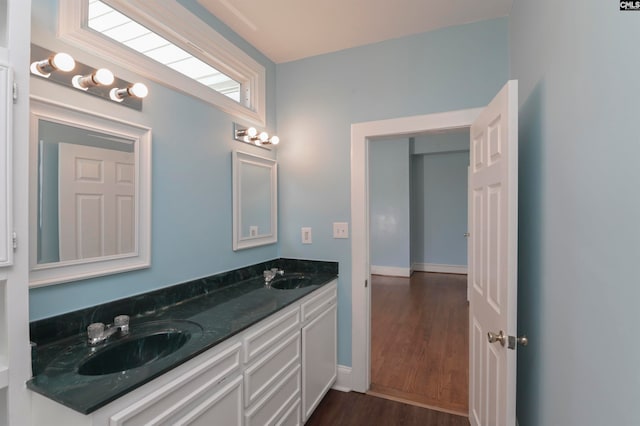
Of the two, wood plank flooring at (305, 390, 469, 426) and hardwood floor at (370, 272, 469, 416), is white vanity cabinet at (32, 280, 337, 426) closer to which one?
wood plank flooring at (305, 390, 469, 426)

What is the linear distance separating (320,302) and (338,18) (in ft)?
6.47

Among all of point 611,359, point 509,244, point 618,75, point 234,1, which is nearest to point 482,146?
point 509,244

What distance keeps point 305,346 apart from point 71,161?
1579 mm

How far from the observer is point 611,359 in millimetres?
759

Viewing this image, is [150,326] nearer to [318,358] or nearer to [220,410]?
[220,410]

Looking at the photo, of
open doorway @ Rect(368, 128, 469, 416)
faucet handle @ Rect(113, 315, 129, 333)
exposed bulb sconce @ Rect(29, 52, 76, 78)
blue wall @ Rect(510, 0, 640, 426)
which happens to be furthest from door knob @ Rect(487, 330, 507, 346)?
open doorway @ Rect(368, 128, 469, 416)

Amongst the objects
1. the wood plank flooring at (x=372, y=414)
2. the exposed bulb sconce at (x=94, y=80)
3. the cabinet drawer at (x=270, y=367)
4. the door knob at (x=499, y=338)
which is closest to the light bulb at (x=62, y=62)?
the exposed bulb sconce at (x=94, y=80)

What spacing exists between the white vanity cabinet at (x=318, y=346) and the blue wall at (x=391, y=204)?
12.5 ft

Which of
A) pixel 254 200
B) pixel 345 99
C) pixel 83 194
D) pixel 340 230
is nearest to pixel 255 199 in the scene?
pixel 254 200

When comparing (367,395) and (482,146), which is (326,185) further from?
(367,395)

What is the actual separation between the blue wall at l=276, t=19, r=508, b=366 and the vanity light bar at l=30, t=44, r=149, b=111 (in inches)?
52.7

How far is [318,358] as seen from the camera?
2066 mm

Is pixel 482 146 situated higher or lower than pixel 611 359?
higher

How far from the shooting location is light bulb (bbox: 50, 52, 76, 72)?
43.0 inches
